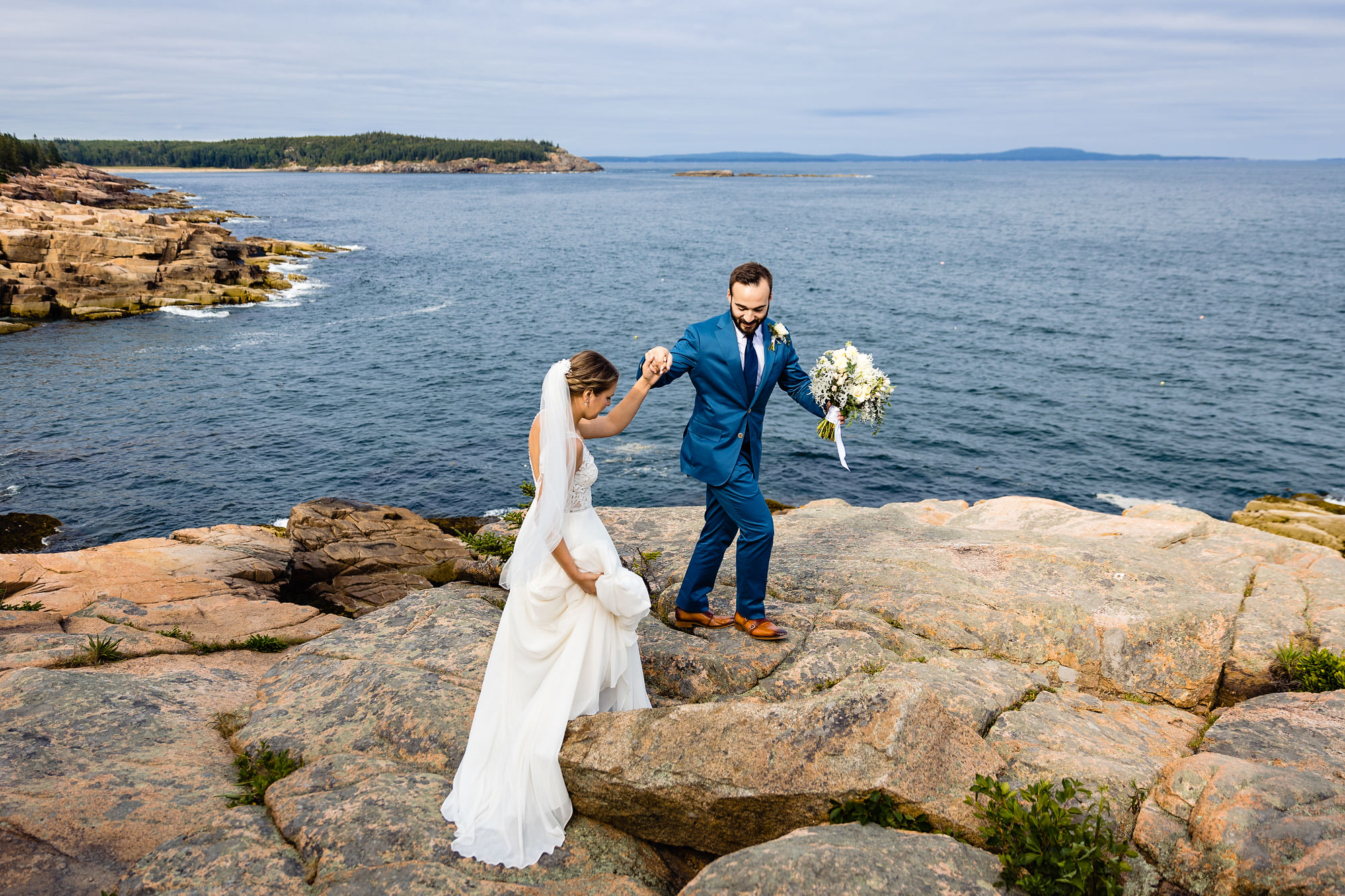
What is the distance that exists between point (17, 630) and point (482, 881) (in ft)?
23.2

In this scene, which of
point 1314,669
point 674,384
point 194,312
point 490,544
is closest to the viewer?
point 1314,669

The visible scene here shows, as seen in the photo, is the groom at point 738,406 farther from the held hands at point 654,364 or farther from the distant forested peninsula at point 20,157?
the distant forested peninsula at point 20,157

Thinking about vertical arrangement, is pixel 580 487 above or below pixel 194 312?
above

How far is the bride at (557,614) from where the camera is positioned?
5309mm

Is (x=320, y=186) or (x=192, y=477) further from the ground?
(x=320, y=186)

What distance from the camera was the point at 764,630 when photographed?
23.2 ft

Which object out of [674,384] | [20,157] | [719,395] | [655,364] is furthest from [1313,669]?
[20,157]

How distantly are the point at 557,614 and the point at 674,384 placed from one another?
28.8m

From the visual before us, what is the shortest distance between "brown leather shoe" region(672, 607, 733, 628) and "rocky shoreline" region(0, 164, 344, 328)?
151 feet

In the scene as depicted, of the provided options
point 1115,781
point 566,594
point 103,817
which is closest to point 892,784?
point 1115,781

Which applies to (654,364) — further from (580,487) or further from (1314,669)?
(1314,669)

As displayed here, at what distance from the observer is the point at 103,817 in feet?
16.1

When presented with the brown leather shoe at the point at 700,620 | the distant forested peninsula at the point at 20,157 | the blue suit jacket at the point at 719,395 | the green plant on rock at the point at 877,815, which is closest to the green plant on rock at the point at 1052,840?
the green plant on rock at the point at 877,815

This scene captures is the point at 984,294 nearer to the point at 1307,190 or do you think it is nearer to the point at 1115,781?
the point at 1115,781
